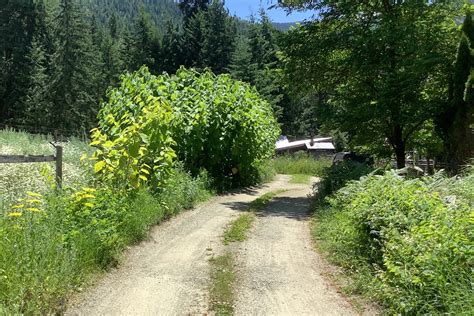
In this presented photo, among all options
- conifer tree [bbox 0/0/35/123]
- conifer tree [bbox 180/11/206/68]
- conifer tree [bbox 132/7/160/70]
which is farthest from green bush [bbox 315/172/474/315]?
conifer tree [bbox 0/0/35/123]

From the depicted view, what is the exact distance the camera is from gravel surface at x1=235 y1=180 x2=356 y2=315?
18.5ft

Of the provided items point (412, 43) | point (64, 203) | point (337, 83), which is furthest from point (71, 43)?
point (64, 203)

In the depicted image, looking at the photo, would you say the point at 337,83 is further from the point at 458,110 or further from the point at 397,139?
the point at 458,110

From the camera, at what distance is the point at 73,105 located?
51344mm

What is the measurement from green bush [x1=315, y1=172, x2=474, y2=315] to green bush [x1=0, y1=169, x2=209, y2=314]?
3.51 m

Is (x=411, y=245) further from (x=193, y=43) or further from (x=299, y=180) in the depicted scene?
(x=193, y=43)

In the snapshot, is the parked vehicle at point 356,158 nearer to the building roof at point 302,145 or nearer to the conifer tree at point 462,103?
the conifer tree at point 462,103

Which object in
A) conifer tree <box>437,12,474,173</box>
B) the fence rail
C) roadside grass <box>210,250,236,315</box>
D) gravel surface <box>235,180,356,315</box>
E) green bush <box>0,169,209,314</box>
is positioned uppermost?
conifer tree <box>437,12,474,173</box>

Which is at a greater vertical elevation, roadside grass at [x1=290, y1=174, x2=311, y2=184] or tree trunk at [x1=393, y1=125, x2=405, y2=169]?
tree trunk at [x1=393, y1=125, x2=405, y2=169]

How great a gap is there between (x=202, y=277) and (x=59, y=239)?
6.50ft

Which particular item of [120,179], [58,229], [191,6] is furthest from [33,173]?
[191,6]

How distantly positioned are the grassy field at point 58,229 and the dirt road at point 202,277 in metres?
0.29

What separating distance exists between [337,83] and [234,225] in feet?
27.5

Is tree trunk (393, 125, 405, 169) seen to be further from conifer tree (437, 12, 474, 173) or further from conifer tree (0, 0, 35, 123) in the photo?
conifer tree (0, 0, 35, 123)
